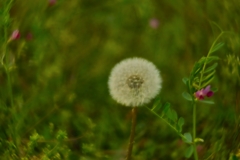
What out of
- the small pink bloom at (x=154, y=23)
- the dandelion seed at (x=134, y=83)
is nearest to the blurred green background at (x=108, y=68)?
the small pink bloom at (x=154, y=23)

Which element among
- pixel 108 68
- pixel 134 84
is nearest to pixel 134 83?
pixel 134 84

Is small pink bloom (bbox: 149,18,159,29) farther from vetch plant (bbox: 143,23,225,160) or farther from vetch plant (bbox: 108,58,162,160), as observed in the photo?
vetch plant (bbox: 143,23,225,160)

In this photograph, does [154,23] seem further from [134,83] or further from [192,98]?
[192,98]

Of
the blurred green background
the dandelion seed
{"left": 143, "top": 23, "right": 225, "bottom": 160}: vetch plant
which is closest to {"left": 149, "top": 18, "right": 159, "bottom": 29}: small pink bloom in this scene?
the blurred green background

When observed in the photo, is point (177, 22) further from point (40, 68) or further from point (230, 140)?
point (230, 140)

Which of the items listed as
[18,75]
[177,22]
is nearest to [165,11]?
[177,22]

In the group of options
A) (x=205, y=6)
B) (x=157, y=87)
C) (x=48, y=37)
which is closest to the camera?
(x=157, y=87)
